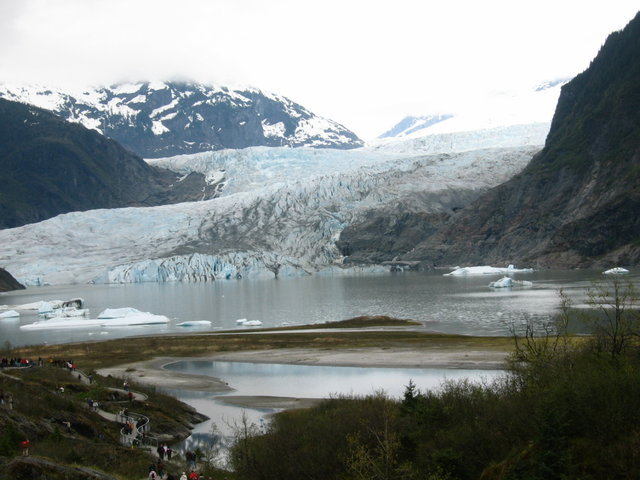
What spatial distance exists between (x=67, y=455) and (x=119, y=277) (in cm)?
13565

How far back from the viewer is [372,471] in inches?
642

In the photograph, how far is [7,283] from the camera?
470 ft

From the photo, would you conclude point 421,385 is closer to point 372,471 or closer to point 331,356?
point 331,356

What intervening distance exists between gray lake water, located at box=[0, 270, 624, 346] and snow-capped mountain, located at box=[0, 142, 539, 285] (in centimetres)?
2929

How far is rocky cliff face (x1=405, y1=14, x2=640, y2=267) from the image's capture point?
128m

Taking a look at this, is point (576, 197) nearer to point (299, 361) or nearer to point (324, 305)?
point (324, 305)

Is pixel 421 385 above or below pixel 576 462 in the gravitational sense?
below

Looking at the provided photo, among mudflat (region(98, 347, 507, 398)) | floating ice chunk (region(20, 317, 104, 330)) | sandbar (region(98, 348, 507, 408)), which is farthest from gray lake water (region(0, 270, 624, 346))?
sandbar (region(98, 348, 507, 408))

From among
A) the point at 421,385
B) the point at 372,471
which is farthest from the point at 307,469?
the point at 421,385

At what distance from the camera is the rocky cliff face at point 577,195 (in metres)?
128

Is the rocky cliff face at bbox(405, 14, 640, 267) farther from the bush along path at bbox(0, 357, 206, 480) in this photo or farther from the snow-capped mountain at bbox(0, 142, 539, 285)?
the bush along path at bbox(0, 357, 206, 480)

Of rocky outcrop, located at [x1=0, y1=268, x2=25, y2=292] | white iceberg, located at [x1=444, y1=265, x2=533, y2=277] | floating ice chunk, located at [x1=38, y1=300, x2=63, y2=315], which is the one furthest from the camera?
rocky outcrop, located at [x1=0, y1=268, x2=25, y2=292]

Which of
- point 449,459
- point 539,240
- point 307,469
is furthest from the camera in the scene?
point 539,240

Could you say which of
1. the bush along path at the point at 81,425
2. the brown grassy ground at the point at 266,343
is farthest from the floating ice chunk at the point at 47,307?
the bush along path at the point at 81,425
